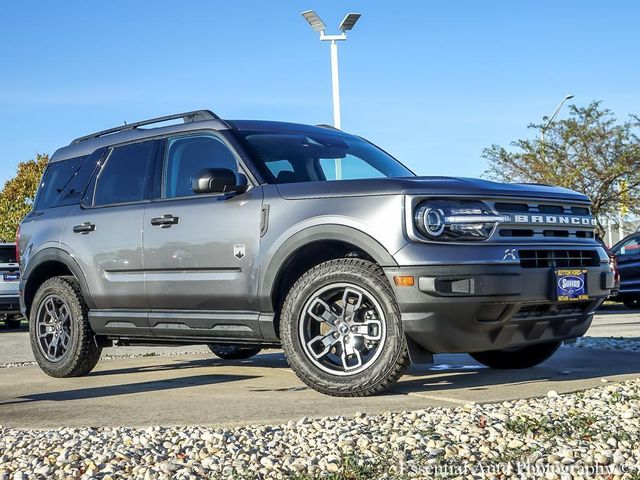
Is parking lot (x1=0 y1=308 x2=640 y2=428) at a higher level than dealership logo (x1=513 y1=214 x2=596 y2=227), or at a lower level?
lower

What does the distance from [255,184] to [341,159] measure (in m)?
1.02

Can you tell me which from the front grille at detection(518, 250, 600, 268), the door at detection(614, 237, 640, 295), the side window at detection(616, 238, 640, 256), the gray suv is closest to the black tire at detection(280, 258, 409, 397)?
the gray suv

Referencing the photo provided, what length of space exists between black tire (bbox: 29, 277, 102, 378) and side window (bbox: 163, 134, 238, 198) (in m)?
1.28

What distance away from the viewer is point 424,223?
5098 mm

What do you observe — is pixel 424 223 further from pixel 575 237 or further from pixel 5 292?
pixel 5 292

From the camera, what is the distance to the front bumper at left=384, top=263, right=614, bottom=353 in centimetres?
503

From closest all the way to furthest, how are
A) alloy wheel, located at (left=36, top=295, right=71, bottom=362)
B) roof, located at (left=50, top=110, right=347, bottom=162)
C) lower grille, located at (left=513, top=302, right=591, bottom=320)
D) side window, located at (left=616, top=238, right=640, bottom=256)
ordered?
lower grille, located at (left=513, top=302, right=591, bottom=320)
roof, located at (left=50, top=110, right=347, bottom=162)
alloy wheel, located at (left=36, top=295, right=71, bottom=362)
side window, located at (left=616, top=238, right=640, bottom=256)

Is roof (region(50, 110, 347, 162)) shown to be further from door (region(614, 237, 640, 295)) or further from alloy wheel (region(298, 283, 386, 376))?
door (region(614, 237, 640, 295))

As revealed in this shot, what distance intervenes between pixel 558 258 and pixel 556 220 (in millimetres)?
270

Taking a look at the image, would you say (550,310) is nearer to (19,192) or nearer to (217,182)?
(217,182)

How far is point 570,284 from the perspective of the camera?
5.49 metres

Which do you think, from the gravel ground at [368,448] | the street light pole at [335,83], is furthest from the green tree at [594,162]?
the gravel ground at [368,448]

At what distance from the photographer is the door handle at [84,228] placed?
689 centimetres

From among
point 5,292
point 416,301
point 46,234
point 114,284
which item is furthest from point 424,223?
point 5,292
